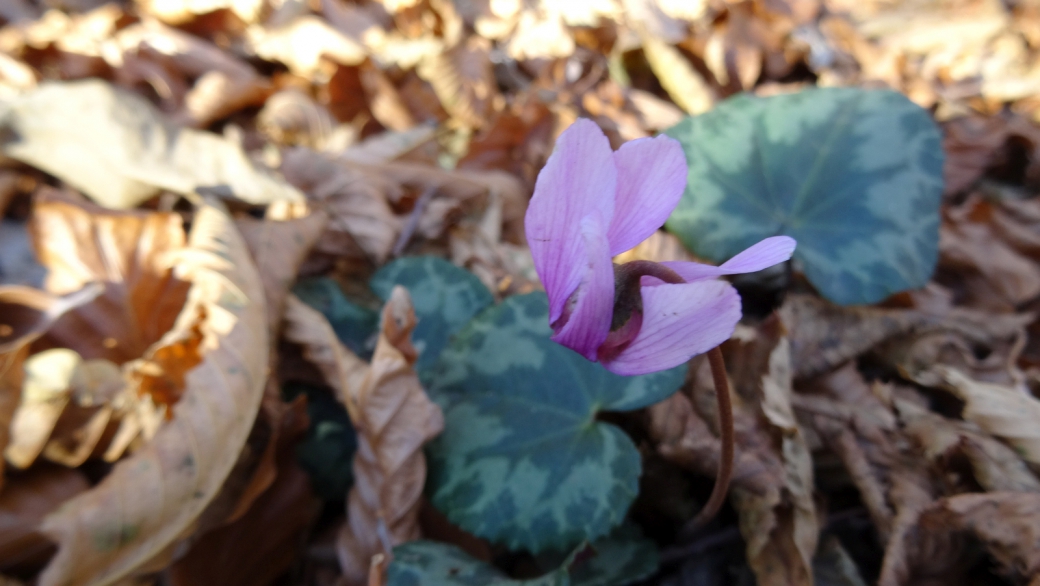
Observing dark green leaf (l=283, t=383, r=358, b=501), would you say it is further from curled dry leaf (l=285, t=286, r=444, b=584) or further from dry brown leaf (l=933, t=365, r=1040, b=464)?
dry brown leaf (l=933, t=365, r=1040, b=464)

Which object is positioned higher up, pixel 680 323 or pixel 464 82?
pixel 680 323

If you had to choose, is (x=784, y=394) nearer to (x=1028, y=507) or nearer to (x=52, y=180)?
(x=1028, y=507)

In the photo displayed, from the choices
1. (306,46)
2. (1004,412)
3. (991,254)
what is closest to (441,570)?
(1004,412)

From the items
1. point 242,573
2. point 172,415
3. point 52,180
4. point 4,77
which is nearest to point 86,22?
point 4,77

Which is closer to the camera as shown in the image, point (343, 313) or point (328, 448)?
point (328, 448)

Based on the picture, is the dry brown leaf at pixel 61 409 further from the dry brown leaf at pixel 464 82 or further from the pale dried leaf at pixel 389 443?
the dry brown leaf at pixel 464 82

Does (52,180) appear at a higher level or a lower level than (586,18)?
lower

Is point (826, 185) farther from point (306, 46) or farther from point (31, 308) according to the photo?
point (306, 46)
